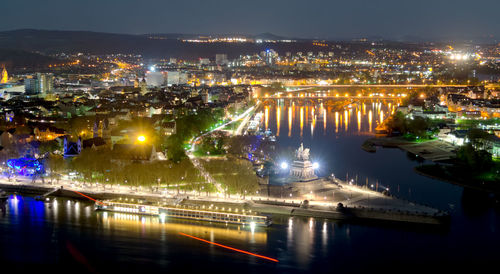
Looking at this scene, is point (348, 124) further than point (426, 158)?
Yes

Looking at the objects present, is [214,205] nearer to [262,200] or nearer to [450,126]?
[262,200]

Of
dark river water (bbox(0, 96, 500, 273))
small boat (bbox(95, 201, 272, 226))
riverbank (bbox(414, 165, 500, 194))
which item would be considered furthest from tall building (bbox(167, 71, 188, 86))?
small boat (bbox(95, 201, 272, 226))

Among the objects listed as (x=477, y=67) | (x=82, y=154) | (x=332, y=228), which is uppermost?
(x=477, y=67)

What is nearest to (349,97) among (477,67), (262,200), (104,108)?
(104,108)

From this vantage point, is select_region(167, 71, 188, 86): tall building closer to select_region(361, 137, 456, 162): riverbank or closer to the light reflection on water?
the light reflection on water

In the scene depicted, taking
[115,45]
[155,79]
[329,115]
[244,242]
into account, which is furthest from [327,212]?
[115,45]

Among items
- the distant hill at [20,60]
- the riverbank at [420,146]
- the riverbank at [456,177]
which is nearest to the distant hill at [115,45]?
the distant hill at [20,60]
